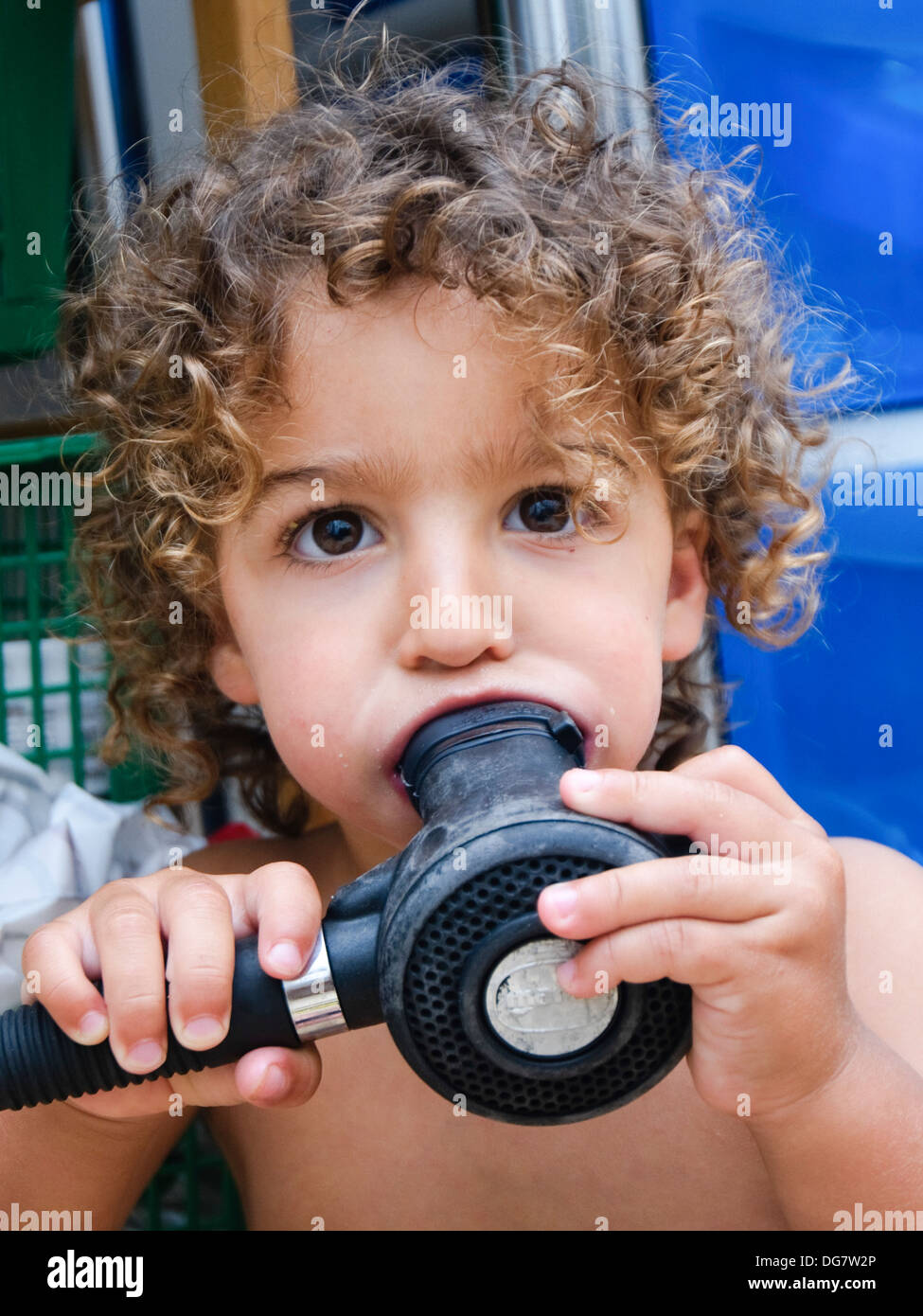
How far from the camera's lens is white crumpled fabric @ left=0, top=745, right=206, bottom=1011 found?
1.10 metres

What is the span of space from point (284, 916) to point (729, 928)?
0.26 metres

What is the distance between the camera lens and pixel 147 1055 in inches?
27.4

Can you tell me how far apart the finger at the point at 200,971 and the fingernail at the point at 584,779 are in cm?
24

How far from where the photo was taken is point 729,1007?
0.66 metres

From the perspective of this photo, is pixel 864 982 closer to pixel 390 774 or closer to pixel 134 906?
pixel 390 774

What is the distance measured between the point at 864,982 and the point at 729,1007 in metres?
0.37

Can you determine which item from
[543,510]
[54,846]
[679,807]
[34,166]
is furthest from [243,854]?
[34,166]

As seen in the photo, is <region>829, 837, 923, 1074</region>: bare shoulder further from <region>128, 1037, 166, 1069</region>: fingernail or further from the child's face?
<region>128, 1037, 166, 1069</region>: fingernail

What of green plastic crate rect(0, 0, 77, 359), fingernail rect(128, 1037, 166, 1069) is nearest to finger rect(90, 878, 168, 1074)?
fingernail rect(128, 1037, 166, 1069)

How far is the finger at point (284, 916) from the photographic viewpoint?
686 millimetres

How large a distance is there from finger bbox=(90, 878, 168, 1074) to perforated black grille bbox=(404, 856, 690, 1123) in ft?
0.55

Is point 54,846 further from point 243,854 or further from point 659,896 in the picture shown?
point 659,896

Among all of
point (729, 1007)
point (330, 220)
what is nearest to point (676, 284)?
point (330, 220)

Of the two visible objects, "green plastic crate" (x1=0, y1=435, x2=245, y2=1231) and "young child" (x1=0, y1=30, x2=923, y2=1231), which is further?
"green plastic crate" (x1=0, y1=435, x2=245, y2=1231)
